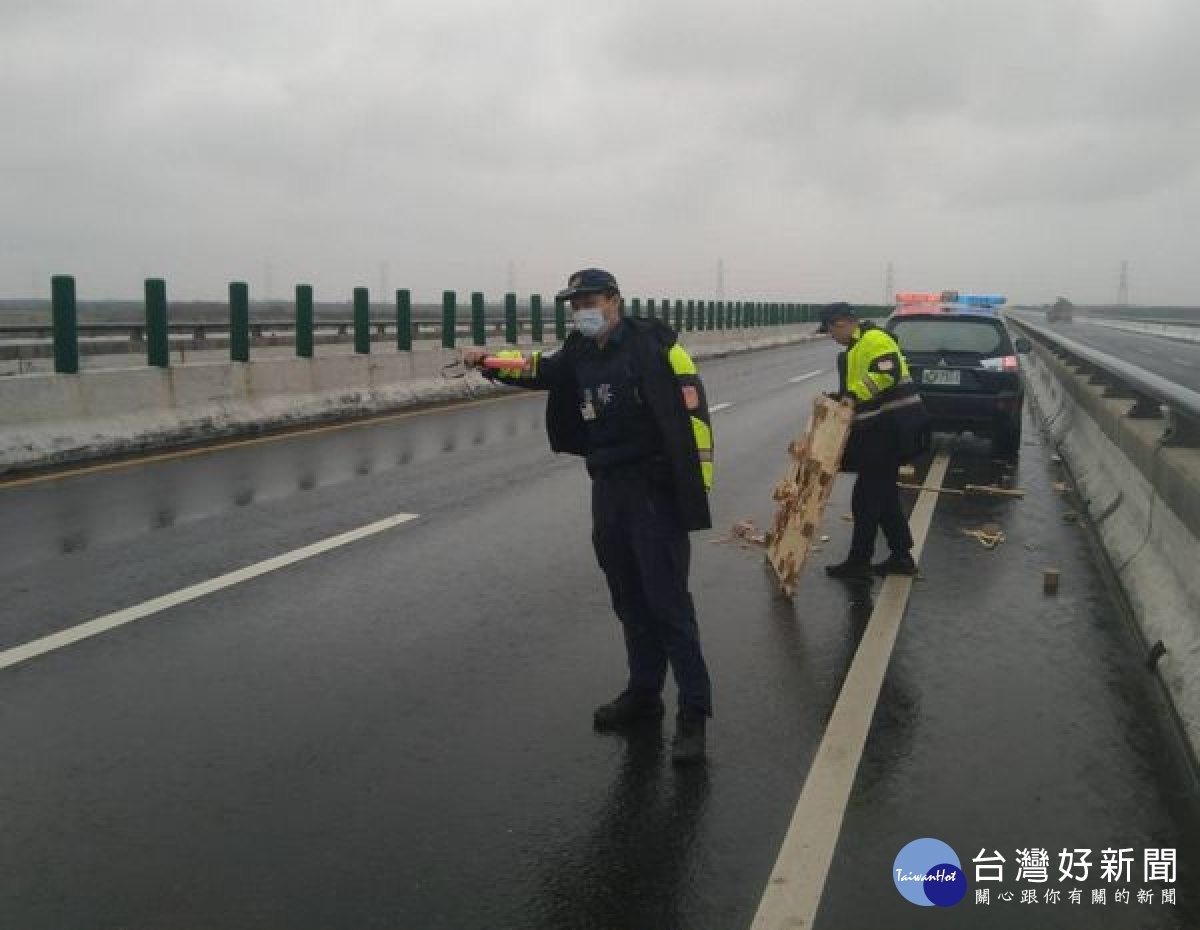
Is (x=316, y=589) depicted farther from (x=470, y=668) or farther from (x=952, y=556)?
(x=952, y=556)

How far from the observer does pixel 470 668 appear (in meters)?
5.16

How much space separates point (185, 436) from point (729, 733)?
9996 millimetres

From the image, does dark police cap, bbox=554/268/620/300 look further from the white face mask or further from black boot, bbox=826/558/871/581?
black boot, bbox=826/558/871/581

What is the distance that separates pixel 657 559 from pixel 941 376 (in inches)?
345

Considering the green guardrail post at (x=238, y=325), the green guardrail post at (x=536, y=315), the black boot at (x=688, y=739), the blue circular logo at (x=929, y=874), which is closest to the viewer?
the blue circular logo at (x=929, y=874)

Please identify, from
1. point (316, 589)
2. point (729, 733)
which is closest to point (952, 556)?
point (729, 733)

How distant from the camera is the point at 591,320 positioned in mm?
4355

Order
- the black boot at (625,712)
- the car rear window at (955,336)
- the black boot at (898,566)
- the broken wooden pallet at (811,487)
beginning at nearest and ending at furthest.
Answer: the black boot at (625,712)
the broken wooden pallet at (811,487)
the black boot at (898,566)
the car rear window at (955,336)

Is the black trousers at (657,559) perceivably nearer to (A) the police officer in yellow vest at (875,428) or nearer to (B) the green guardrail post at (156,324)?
(A) the police officer in yellow vest at (875,428)

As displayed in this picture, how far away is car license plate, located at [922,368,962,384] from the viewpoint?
12.2 m

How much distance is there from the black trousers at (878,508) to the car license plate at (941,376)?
5.41 m

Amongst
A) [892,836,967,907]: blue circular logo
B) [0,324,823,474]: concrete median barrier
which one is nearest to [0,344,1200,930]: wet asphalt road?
[892,836,967,907]: blue circular logo

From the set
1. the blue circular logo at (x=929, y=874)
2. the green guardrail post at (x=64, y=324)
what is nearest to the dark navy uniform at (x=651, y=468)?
the blue circular logo at (x=929, y=874)

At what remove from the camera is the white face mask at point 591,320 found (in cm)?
434
